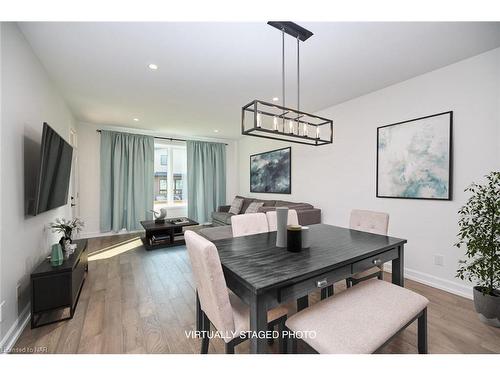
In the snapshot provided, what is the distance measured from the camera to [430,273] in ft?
8.10

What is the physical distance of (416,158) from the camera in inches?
101

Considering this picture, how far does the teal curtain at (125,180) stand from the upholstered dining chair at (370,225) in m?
4.53

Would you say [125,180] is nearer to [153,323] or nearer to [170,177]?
[170,177]

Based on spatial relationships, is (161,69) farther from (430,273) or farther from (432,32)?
(430,273)

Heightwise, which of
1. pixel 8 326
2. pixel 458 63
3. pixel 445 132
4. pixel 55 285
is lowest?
pixel 8 326

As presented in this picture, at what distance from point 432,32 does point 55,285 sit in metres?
3.87

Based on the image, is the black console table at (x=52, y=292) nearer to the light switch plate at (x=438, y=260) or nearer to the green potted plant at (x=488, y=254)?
the green potted plant at (x=488, y=254)

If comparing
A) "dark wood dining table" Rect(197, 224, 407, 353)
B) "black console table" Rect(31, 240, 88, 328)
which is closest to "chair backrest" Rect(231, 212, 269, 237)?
"dark wood dining table" Rect(197, 224, 407, 353)

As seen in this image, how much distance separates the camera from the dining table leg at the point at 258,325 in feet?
3.34

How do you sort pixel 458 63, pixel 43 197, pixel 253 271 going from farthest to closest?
pixel 458 63
pixel 43 197
pixel 253 271

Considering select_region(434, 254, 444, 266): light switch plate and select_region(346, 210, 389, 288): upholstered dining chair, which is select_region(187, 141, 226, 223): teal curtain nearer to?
select_region(346, 210, 389, 288): upholstered dining chair

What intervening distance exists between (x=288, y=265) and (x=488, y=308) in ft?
6.28
